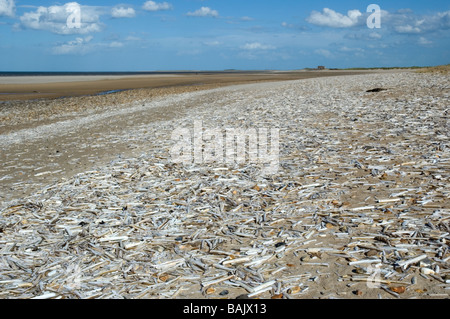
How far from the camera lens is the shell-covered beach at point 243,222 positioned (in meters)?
4.19

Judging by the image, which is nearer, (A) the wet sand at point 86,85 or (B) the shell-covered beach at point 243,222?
(B) the shell-covered beach at point 243,222

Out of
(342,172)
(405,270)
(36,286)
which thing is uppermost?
(342,172)

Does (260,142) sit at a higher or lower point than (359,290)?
higher

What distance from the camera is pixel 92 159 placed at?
10758 mm

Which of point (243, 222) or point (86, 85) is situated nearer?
point (243, 222)

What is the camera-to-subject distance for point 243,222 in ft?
18.7

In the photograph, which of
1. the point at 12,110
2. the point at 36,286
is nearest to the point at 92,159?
the point at 36,286

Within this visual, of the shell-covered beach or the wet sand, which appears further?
the wet sand

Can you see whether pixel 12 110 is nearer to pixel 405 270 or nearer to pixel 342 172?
pixel 342 172

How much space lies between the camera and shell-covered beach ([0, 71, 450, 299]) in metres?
4.19

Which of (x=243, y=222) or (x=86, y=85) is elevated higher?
(x=86, y=85)

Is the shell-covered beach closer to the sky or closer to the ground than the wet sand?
closer to the ground

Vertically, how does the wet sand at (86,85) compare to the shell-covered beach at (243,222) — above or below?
above

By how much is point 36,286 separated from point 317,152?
6.49 metres
